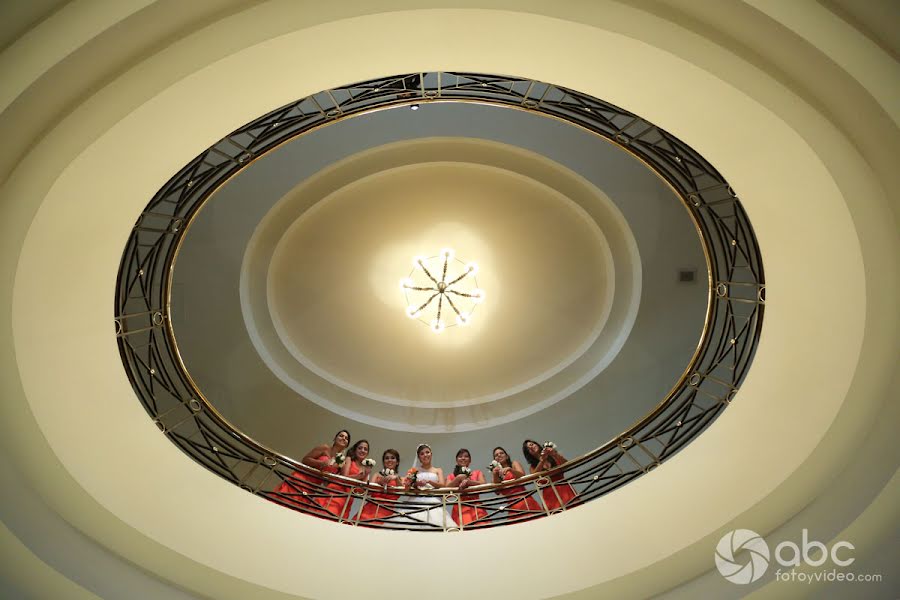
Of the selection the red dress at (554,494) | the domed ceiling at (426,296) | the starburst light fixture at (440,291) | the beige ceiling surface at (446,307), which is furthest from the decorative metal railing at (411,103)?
the starburst light fixture at (440,291)

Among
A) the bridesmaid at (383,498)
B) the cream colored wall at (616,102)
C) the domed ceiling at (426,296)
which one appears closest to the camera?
the cream colored wall at (616,102)

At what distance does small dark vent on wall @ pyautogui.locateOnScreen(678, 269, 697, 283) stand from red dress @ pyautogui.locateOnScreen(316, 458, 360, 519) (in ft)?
16.9

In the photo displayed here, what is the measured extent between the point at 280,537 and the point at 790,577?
391cm

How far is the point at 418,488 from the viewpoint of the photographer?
6.77 meters

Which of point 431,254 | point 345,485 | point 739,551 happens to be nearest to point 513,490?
point 345,485

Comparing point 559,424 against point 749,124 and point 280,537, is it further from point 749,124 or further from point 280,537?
point 749,124

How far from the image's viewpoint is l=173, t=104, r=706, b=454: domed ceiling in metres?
8.48

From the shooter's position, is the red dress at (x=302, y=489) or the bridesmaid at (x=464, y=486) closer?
the red dress at (x=302, y=489)

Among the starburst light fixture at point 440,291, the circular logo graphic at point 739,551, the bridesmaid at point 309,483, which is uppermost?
the starburst light fixture at point 440,291

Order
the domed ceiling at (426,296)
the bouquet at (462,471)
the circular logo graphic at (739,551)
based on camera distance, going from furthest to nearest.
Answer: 1. the domed ceiling at (426,296)
2. the bouquet at (462,471)
3. the circular logo graphic at (739,551)

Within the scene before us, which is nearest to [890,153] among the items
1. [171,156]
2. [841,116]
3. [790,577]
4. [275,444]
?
[841,116]

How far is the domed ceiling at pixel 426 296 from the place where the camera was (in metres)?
8.48

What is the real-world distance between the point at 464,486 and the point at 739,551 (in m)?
2.70

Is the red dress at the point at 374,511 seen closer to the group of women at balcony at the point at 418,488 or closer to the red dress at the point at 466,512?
the group of women at balcony at the point at 418,488
